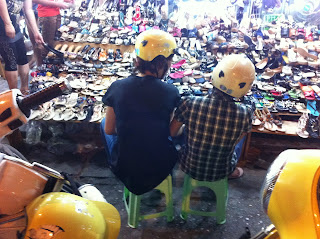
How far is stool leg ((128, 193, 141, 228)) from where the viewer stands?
2.08 m

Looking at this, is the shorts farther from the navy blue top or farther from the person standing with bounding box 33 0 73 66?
the navy blue top

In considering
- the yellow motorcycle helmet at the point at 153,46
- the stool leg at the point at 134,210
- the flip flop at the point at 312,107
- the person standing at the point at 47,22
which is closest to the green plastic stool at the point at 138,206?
the stool leg at the point at 134,210

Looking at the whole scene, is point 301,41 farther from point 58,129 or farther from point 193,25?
point 58,129

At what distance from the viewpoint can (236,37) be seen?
12.5ft

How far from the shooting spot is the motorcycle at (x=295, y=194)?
737 millimetres

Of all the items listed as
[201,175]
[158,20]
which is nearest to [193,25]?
[158,20]

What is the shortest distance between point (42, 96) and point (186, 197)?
1.54 meters

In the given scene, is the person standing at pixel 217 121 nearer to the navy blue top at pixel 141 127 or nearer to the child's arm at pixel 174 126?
the child's arm at pixel 174 126

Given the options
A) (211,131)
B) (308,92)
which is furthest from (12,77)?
(308,92)

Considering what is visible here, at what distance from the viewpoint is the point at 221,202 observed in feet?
7.08

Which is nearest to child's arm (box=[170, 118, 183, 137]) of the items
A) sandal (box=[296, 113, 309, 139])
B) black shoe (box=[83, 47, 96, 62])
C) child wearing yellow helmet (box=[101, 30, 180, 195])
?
child wearing yellow helmet (box=[101, 30, 180, 195])

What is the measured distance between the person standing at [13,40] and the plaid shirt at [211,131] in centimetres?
229

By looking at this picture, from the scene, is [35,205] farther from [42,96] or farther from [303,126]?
[303,126]

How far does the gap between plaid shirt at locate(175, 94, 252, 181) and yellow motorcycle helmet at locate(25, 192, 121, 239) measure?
1.04 metres
